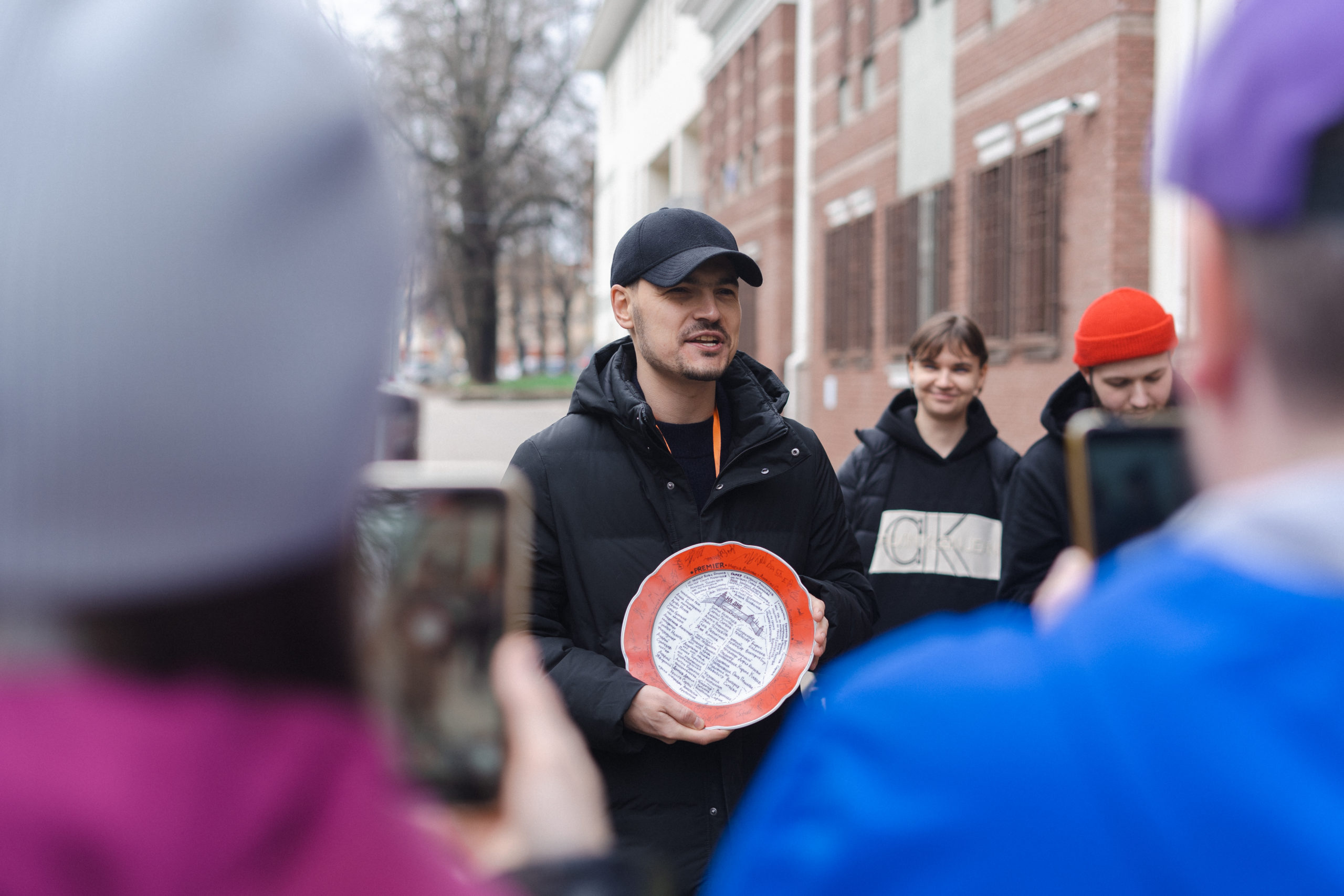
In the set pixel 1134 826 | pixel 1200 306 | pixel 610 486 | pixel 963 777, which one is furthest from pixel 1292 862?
pixel 610 486

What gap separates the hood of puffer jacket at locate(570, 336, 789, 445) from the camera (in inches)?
114

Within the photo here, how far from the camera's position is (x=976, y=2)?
13781mm

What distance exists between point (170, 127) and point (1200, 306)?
653 mm

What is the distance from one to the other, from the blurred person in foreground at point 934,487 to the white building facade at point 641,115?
23.8 meters

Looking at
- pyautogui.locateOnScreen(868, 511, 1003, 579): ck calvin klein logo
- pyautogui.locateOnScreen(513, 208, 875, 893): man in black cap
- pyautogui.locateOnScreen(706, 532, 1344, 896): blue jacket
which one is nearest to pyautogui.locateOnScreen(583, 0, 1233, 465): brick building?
pyautogui.locateOnScreen(868, 511, 1003, 579): ck calvin klein logo

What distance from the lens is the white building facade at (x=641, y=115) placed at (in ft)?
101

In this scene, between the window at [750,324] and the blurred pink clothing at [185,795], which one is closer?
the blurred pink clothing at [185,795]

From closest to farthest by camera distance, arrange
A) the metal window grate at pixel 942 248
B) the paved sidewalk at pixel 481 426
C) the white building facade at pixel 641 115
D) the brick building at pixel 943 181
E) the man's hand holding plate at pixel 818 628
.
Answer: the man's hand holding plate at pixel 818 628, the brick building at pixel 943 181, the metal window grate at pixel 942 248, the paved sidewalk at pixel 481 426, the white building facade at pixel 641 115

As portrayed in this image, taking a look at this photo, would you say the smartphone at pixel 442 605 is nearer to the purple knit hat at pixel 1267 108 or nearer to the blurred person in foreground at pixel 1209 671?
the blurred person in foreground at pixel 1209 671

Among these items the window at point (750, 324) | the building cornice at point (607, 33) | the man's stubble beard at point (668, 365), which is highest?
the building cornice at point (607, 33)

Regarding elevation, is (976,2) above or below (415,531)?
above

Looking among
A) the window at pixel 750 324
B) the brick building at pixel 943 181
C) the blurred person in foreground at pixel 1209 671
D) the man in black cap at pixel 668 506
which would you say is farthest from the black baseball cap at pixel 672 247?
the window at pixel 750 324

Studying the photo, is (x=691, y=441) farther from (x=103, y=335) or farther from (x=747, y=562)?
(x=103, y=335)

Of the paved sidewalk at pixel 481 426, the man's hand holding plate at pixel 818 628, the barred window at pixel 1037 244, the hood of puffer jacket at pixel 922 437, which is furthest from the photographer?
the paved sidewalk at pixel 481 426
